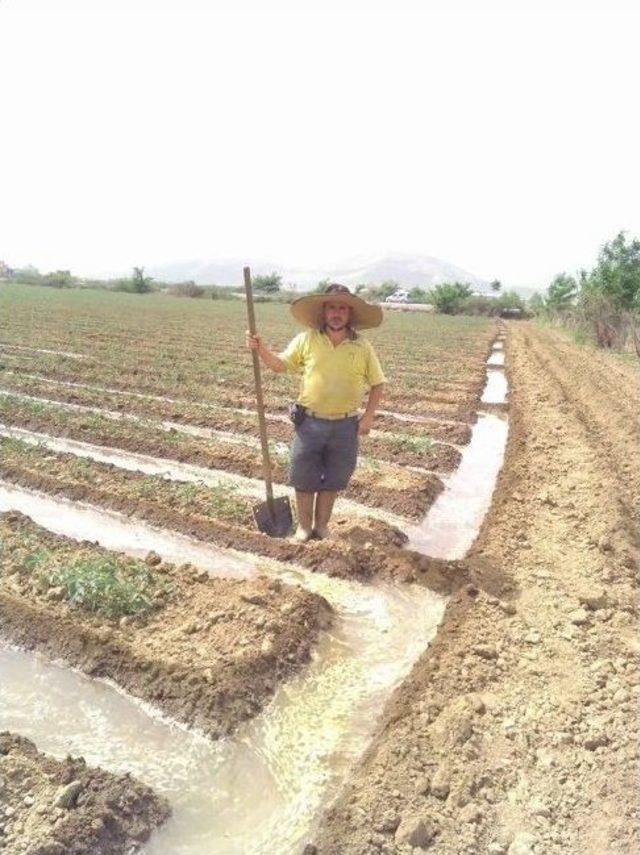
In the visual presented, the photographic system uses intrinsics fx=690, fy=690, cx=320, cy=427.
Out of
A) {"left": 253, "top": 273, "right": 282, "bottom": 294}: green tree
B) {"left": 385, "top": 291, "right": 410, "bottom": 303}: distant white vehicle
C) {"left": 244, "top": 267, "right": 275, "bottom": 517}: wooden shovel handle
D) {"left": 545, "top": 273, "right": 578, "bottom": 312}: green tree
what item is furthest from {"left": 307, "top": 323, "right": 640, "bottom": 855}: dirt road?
{"left": 253, "top": 273, "right": 282, "bottom": 294}: green tree

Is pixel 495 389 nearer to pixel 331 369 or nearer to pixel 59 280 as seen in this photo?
pixel 331 369

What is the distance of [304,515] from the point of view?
5.16 m

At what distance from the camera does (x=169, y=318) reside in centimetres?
2764

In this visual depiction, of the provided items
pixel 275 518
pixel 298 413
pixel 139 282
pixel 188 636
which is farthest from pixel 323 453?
pixel 139 282

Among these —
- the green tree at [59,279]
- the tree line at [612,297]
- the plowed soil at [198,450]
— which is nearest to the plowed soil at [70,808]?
the plowed soil at [198,450]

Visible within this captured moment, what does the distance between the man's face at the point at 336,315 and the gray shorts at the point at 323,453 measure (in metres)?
0.66

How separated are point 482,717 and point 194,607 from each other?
174 cm

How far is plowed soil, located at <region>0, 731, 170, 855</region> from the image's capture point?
2.50 m

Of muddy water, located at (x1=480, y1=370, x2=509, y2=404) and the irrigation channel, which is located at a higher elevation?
muddy water, located at (x1=480, y1=370, x2=509, y2=404)

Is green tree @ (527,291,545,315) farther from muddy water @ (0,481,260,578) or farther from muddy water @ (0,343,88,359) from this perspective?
muddy water @ (0,481,260,578)

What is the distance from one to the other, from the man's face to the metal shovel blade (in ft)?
5.13

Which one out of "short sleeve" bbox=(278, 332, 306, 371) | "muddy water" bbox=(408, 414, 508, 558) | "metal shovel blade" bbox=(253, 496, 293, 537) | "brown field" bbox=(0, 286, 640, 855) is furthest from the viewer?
"muddy water" bbox=(408, 414, 508, 558)

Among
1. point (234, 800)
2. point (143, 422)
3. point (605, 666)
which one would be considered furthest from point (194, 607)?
point (143, 422)

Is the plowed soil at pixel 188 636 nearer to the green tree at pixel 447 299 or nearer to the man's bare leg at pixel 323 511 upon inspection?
the man's bare leg at pixel 323 511
